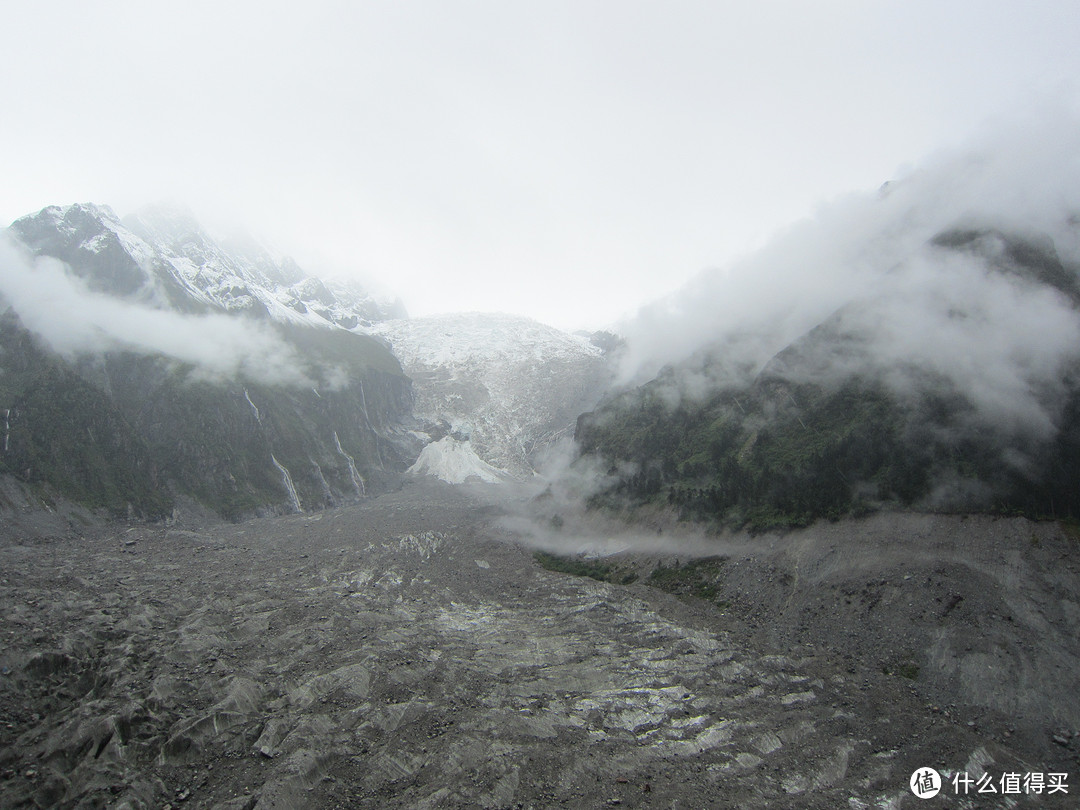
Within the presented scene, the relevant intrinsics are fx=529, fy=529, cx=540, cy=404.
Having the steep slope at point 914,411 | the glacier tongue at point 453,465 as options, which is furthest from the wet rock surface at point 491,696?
the glacier tongue at point 453,465

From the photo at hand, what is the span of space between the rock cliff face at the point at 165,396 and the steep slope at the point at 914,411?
90.3 m

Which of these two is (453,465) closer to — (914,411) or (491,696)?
(914,411)

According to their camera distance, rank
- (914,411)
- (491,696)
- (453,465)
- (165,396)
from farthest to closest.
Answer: (453,465) → (165,396) → (914,411) → (491,696)

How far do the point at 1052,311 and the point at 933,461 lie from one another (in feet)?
81.6

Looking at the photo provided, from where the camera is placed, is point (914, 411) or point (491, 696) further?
point (914, 411)

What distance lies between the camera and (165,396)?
128 m

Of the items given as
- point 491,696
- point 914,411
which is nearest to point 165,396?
point 491,696

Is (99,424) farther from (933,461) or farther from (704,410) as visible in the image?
(933,461)

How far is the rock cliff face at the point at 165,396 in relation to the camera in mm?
102000

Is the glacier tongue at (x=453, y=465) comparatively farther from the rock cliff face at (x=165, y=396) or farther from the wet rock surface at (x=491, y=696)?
the wet rock surface at (x=491, y=696)

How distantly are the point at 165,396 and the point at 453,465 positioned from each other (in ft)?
282

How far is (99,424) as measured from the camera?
10744 cm

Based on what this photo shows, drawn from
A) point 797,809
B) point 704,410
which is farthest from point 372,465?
point 797,809

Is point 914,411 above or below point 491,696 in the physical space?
above
